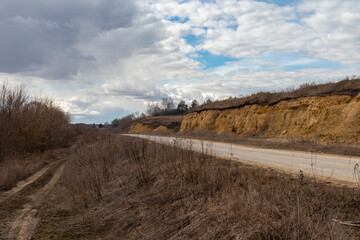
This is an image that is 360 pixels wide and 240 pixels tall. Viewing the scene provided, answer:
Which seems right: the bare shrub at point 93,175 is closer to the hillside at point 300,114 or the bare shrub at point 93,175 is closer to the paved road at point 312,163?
the paved road at point 312,163

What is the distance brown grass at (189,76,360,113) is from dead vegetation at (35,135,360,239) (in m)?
20.3

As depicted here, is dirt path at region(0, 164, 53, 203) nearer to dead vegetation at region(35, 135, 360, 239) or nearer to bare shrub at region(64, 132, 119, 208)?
dead vegetation at region(35, 135, 360, 239)

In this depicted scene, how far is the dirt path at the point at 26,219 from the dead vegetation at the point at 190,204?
292 mm

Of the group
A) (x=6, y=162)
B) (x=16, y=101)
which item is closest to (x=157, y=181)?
(x=6, y=162)

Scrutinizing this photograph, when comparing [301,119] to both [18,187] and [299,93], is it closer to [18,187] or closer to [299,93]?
[299,93]

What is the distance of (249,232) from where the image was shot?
433cm

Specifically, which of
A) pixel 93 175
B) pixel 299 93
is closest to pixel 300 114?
pixel 299 93

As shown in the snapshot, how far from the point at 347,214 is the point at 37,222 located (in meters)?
8.36

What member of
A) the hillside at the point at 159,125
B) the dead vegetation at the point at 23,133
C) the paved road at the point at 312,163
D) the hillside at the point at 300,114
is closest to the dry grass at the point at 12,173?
the dead vegetation at the point at 23,133

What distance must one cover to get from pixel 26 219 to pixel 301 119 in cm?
2404

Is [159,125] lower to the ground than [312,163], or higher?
higher

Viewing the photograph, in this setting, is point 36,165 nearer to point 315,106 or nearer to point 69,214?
point 69,214

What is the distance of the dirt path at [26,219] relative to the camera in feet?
26.9

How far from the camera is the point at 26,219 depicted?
9820 millimetres
